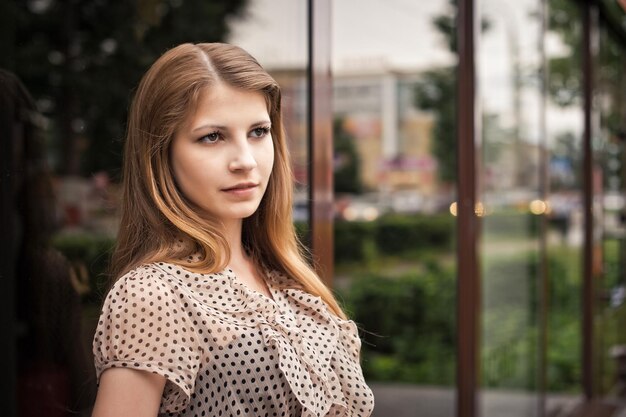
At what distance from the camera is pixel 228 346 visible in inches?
50.3

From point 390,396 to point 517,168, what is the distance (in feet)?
6.75

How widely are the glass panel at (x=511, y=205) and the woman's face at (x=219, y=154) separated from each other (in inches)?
111

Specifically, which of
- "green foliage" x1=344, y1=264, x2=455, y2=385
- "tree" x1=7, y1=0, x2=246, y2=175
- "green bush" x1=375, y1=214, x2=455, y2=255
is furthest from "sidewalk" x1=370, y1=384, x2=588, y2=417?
"tree" x1=7, y1=0, x2=246, y2=175

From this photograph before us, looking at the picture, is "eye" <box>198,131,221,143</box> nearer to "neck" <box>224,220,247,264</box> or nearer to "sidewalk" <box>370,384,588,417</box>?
"neck" <box>224,220,247,264</box>

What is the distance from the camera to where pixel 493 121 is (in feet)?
14.3

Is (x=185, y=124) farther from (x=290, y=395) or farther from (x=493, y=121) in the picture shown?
(x=493, y=121)

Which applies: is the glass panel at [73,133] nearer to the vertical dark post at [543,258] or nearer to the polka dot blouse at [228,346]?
the polka dot blouse at [228,346]

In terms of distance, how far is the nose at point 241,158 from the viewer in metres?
1.33

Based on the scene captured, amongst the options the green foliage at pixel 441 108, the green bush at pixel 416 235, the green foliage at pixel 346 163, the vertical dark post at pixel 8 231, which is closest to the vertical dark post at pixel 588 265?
the green foliage at pixel 441 108

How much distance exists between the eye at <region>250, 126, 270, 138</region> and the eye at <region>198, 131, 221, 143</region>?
61mm

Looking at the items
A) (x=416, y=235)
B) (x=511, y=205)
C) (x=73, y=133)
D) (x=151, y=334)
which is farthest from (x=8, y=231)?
(x=416, y=235)

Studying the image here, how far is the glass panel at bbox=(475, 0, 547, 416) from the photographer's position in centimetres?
428

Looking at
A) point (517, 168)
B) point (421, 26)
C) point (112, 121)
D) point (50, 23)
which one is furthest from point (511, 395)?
point (421, 26)

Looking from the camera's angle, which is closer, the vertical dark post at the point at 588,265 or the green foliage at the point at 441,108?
the vertical dark post at the point at 588,265
